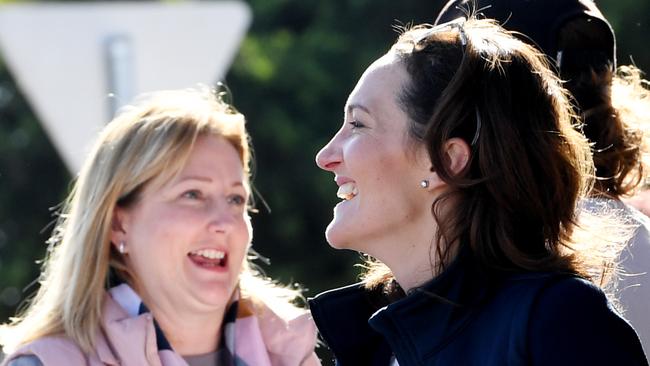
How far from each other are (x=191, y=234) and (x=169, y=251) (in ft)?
0.28

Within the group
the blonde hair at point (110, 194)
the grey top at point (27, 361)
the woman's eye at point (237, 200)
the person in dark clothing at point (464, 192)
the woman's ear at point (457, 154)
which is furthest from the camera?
the woman's eye at point (237, 200)

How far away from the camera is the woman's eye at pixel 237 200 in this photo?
395cm

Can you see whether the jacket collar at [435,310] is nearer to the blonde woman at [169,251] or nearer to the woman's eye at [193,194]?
the blonde woman at [169,251]

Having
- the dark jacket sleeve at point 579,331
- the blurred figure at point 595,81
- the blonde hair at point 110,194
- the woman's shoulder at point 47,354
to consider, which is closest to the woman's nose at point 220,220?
the blonde hair at point 110,194

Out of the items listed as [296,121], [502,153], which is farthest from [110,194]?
[296,121]

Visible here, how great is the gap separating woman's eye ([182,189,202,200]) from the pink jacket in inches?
15.5

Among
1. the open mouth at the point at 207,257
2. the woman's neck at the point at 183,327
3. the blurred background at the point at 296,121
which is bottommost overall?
the blurred background at the point at 296,121

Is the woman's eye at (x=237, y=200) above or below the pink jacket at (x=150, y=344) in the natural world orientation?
above

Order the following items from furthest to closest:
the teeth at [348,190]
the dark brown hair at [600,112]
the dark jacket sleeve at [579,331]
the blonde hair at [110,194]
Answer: the blonde hair at [110,194] < the dark brown hair at [600,112] < the teeth at [348,190] < the dark jacket sleeve at [579,331]

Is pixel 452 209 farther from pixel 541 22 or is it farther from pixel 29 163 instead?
pixel 29 163

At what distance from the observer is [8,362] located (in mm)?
3496

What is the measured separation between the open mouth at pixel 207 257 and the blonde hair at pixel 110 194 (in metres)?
0.19

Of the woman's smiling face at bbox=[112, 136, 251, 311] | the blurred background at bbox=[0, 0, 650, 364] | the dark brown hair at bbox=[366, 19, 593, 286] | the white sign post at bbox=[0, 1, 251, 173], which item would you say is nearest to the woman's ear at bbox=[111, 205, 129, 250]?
the woman's smiling face at bbox=[112, 136, 251, 311]

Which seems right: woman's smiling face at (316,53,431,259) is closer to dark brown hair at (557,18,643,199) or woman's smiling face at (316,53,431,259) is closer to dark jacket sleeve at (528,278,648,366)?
dark jacket sleeve at (528,278,648,366)
